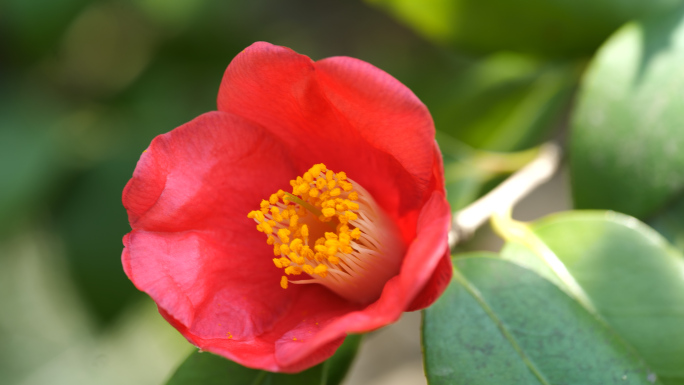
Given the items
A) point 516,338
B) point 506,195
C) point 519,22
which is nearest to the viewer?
point 516,338

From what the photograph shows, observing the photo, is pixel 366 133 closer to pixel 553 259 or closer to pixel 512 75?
pixel 553 259

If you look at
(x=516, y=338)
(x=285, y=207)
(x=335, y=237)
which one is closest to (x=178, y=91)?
(x=285, y=207)

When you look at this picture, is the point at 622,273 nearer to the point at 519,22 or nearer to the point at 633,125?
the point at 633,125

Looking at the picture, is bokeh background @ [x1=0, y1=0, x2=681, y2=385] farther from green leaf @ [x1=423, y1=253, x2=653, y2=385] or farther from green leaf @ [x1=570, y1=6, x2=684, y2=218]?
green leaf @ [x1=423, y1=253, x2=653, y2=385]

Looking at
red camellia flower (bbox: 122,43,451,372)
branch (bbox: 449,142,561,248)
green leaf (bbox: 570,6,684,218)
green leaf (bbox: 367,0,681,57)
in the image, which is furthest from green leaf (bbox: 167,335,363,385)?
green leaf (bbox: 367,0,681,57)

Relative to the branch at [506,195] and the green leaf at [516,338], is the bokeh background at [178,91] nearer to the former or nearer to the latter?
the branch at [506,195]

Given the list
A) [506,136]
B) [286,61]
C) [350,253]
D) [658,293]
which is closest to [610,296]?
[658,293]

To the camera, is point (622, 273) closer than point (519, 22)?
Yes
